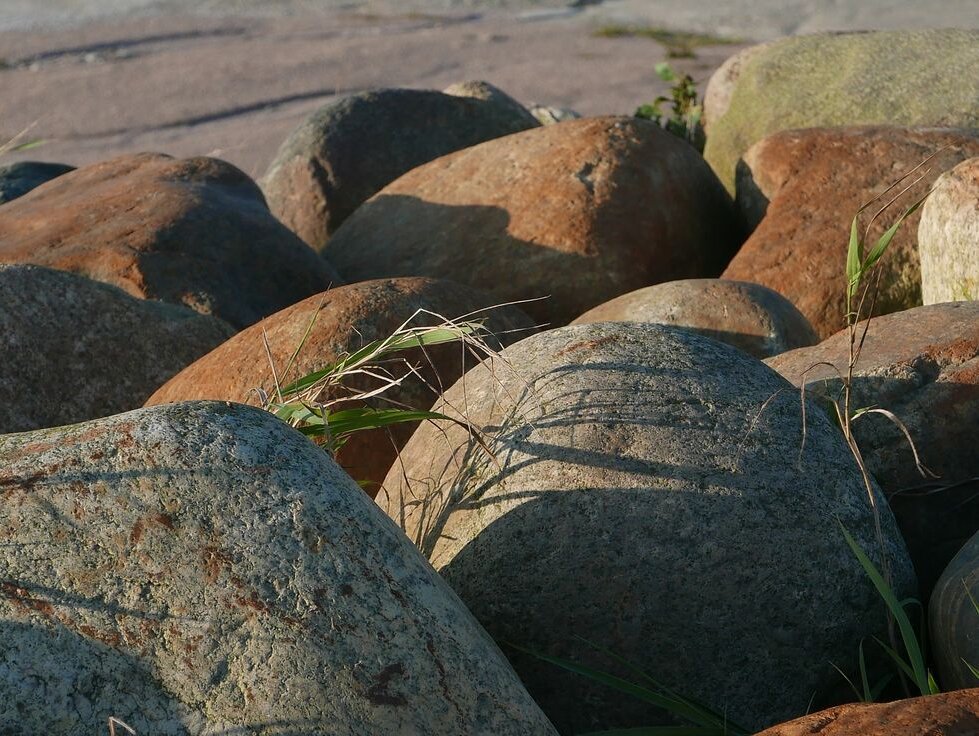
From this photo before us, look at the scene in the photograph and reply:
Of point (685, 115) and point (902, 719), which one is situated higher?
point (685, 115)

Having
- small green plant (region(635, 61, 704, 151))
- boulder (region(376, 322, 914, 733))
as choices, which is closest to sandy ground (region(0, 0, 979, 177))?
small green plant (region(635, 61, 704, 151))

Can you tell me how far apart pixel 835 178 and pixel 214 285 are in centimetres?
217

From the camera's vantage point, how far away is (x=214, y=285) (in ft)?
13.9

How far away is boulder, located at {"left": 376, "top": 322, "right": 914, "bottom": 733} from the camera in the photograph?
2.29 meters

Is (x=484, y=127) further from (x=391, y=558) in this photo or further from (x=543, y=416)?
(x=391, y=558)

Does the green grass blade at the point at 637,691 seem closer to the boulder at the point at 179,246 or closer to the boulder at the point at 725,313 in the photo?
the boulder at the point at 725,313

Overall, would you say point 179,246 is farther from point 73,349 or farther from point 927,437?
point 927,437

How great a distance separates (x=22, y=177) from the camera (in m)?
6.13

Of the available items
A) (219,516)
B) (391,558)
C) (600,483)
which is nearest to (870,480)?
(600,483)

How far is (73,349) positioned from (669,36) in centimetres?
1302

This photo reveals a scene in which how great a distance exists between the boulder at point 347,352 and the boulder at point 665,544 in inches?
28.3

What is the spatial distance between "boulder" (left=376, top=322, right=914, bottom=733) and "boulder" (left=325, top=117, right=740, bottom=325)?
200 cm

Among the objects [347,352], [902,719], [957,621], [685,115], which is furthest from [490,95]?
[902,719]

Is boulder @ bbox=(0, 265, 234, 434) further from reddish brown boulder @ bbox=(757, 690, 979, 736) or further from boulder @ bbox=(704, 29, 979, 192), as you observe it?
boulder @ bbox=(704, 29, 979, 192)
